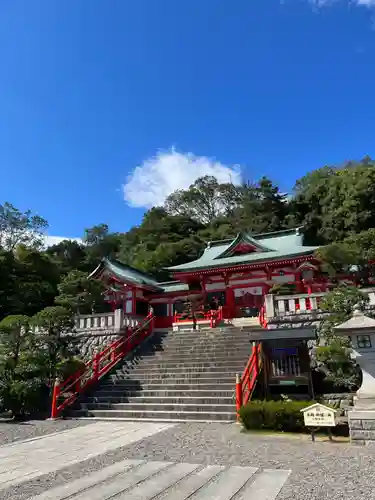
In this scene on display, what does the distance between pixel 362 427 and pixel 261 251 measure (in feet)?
51.2

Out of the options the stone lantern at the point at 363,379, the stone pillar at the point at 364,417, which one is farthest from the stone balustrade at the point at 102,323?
the stone pillar at the point at 364,417

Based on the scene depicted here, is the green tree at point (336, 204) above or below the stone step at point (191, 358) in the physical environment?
above

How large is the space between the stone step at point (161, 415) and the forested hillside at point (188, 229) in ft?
25.7

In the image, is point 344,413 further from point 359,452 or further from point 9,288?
point 9,288

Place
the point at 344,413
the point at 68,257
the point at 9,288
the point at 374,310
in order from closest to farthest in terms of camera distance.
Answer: the point at 344,413
the point at 374,310
the point at 9,288
the point at 68,257

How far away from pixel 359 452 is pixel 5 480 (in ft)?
19.5

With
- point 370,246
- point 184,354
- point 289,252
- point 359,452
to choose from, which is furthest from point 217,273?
point 359,452

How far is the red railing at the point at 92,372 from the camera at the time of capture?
1226cm

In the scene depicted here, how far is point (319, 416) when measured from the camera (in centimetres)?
754

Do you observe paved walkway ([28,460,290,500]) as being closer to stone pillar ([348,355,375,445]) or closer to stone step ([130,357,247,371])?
stone pillar ([348,355,375,445])

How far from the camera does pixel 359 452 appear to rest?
6566 mm

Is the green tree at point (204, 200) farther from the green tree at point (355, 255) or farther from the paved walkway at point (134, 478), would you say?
the paved walkway at point (134, 478)

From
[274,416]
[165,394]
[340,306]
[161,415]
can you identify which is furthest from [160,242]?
[274,416]

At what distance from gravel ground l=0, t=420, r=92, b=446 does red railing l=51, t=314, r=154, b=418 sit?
85 cm
